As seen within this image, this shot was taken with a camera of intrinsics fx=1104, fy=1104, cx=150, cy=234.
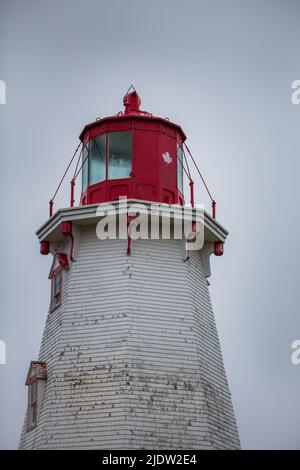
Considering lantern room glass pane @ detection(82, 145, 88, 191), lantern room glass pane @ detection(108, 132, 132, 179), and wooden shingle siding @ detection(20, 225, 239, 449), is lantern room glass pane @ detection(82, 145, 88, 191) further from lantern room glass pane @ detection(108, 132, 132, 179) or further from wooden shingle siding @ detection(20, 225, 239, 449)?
wooden shingle siding @ detection(20, 225, 239, 449)

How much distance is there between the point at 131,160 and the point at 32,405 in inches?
272

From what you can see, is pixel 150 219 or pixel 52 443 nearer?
pixel 52 443

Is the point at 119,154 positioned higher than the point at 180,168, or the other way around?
the point at 180,168

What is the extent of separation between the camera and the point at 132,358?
2673cm

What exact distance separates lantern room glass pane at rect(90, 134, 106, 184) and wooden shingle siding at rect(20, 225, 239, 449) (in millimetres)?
1557

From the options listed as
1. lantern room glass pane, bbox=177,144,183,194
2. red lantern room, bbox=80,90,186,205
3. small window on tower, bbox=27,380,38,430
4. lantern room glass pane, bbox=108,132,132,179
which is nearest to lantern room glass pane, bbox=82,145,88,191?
red lantern room, bbox=80,90,186,205

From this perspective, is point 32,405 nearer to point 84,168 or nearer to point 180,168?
point 84,168

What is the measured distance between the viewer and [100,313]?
27.6 m

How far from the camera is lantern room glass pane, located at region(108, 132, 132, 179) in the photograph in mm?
29375

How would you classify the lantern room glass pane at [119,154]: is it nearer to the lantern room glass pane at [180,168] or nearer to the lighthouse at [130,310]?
the lighthouse at [130,310]

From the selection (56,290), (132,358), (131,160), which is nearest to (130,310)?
(132,358)
